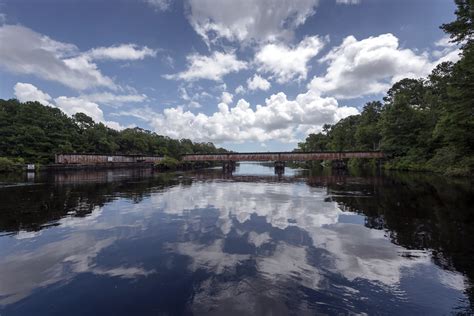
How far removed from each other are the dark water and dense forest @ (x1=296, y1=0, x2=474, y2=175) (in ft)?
62.3

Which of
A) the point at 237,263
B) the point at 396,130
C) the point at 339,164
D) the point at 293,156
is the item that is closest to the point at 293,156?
the point at 293,156

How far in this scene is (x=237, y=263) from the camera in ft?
23.1

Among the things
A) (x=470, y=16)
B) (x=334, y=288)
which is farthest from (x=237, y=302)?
(x=470, y=16)

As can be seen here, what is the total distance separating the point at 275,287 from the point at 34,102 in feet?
335

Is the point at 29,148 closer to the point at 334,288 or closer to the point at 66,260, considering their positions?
the point at 66,260

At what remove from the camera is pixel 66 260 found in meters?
7.35

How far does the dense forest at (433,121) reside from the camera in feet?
84.6

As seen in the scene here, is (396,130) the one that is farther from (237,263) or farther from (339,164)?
(237,263)

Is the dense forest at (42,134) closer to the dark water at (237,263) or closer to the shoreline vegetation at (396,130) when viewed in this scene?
the shoreline vegetation at (396,130)

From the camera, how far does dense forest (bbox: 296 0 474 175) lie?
25797mm

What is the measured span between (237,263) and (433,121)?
56.2 m

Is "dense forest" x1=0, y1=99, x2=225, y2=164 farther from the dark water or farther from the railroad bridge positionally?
the dark water

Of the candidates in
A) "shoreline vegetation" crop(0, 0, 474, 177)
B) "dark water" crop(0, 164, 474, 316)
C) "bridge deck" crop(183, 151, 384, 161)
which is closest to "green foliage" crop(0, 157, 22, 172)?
"shoreline vegetation" crop(0, 0, 474, 177)

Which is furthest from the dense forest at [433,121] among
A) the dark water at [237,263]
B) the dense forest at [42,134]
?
the dense forest at [42,134]
